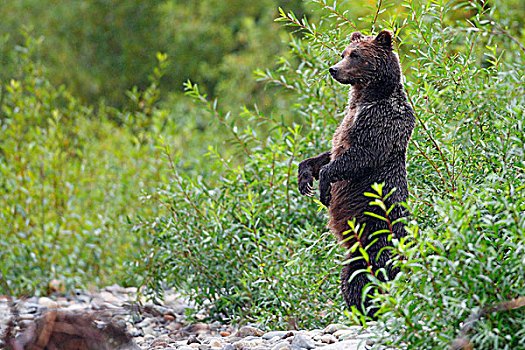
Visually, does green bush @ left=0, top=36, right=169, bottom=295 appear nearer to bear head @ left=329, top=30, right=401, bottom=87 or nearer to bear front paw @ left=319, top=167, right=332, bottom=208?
bear front paw @ left=319, top=167, right=332, bottom=208

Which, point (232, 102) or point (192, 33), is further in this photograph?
point (192, 33)

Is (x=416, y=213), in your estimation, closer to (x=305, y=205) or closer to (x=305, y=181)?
(x=305, y=181)

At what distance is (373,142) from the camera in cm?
285

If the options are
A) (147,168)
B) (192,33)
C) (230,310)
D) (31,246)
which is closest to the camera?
(230,310)

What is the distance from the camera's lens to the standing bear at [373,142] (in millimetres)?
2857

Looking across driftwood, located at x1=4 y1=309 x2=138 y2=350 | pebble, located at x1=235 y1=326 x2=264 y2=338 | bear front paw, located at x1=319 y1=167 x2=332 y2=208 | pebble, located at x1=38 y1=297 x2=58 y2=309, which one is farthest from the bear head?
pebble, located at x1=38 y1=297 x2=58 y2=309

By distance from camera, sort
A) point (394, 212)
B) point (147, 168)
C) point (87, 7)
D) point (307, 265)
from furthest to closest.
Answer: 1. point (87, 7)
2. point (147, 168)
3. point (307, 265)
4. point (394, 212)

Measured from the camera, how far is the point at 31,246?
513 centimetres

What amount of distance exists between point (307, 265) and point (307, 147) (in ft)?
3.92

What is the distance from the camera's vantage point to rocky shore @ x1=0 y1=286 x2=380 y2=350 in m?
2.71

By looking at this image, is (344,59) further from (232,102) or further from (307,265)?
(232,102)

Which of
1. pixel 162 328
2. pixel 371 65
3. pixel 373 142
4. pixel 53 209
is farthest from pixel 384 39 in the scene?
pixel 53 209

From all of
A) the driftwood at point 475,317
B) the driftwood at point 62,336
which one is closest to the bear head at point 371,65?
the driftwood at point 475,317

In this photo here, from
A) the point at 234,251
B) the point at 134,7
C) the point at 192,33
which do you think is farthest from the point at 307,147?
the point at 134,7
